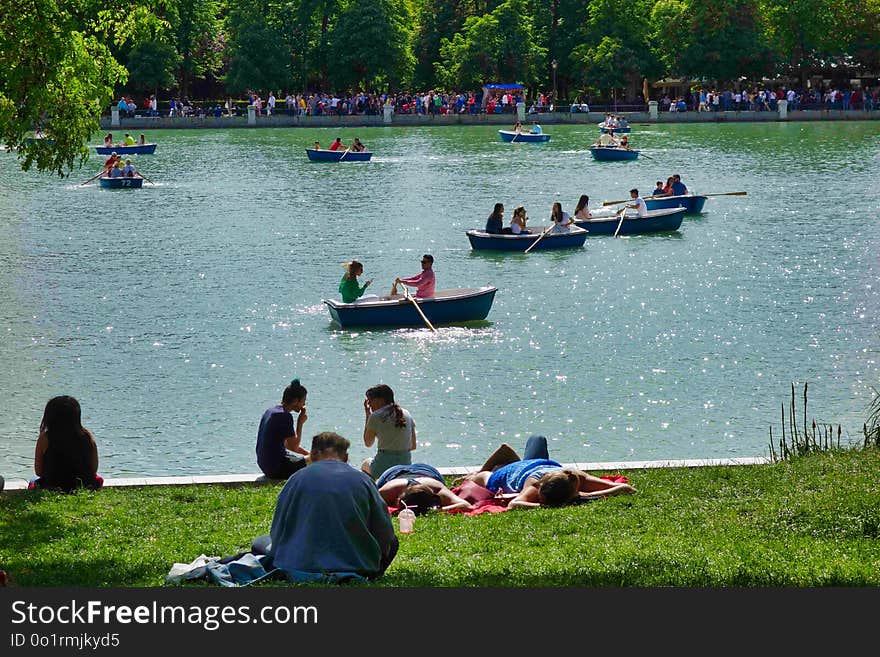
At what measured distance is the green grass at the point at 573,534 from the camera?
28.3 ft

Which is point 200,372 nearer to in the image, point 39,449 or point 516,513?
point 39,449

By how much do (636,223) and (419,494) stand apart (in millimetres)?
27024

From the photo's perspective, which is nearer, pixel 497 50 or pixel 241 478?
pixel 241 478

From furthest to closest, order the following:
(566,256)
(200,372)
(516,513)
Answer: (566,256)
(200,372)
(516,513)

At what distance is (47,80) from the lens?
46.2 ft

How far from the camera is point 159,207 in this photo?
44.9m

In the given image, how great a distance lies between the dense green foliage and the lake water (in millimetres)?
39138

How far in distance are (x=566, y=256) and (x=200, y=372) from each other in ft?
46.8

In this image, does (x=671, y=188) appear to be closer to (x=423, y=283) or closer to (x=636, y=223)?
(x=636, y=223)

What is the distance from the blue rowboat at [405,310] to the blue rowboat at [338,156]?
3681 centimetres

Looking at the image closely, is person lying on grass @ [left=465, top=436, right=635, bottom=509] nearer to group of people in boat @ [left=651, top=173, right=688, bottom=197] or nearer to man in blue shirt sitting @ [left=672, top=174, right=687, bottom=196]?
group of people in boat @ [left=651, top=173, right=688, bottom=197]

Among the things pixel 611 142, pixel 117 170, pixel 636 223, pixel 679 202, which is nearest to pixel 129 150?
pixel 117 170

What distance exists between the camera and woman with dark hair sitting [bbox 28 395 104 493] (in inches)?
461

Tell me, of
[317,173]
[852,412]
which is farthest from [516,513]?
[317,173]
